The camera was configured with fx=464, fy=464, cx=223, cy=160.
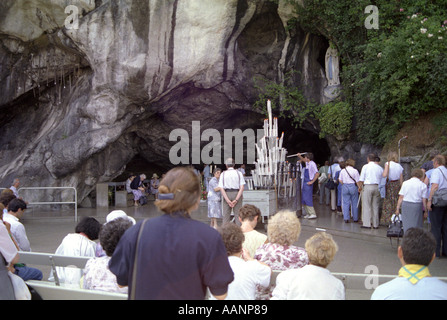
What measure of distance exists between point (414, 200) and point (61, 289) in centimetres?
550

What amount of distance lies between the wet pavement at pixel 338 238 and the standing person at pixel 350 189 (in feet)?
0.93

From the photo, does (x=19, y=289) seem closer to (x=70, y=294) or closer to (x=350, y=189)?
(x=70, y=294)

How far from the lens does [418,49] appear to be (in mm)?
10094

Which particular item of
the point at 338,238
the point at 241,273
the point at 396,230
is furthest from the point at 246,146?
the point at 241,273

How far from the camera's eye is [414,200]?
695 cm

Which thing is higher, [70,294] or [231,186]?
[231,186]

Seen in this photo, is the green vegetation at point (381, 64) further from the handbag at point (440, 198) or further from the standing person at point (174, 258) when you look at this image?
the standing person at point (174, 258)

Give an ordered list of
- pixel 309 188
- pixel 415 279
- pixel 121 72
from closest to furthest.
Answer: pixel 415 279 → pixel 309 188 → pixel 121 72

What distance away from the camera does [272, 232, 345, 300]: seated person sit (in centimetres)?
279

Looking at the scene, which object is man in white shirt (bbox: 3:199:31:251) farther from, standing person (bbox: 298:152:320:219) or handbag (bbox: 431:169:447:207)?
standing person (bbox: 298:152:320:219)

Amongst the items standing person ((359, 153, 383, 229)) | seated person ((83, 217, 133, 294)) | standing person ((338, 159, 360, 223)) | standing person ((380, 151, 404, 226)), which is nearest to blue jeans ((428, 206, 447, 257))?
standing person ((380, 151, 404, 226))

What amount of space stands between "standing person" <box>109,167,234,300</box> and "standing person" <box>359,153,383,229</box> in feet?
23.9

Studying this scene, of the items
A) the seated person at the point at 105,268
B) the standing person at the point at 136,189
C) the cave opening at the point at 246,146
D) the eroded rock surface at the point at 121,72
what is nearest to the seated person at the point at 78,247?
the seated person at the point at 105,268

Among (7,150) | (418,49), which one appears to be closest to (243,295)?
(418,49)
